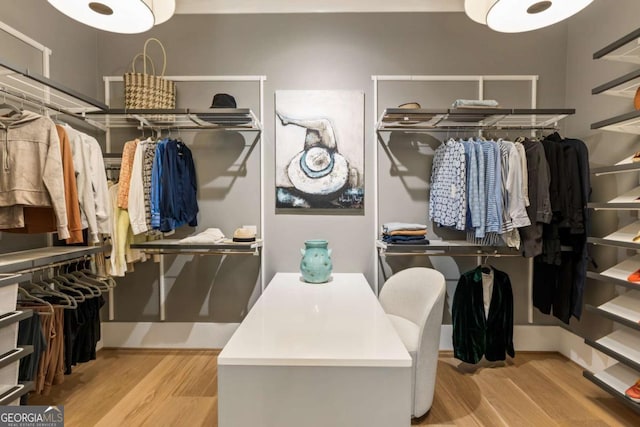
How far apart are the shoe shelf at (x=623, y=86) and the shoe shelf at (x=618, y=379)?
64.1 inches

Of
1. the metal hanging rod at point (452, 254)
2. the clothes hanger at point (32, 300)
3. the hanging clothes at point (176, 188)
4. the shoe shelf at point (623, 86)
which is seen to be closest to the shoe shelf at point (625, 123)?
the shoe shelf at point (623, 86)

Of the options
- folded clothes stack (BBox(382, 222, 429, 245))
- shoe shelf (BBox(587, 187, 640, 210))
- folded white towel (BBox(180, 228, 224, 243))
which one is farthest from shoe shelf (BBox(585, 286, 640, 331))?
folded white towel (BBox(180, 228, 224, 243))

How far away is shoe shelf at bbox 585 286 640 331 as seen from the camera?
1801 millimetres

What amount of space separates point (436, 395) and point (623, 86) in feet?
7.27

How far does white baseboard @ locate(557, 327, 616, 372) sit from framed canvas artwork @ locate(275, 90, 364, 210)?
80.0 inches

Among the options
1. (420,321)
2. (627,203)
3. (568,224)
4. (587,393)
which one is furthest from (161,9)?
(587,393)

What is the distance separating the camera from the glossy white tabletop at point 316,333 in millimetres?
1159

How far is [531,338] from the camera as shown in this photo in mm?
2824

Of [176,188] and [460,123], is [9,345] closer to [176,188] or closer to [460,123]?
[176,188]

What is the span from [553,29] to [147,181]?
11.5ft

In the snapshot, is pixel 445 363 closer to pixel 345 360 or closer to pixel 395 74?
pixel 345 360

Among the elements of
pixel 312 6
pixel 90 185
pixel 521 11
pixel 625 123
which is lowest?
pixel 90 185

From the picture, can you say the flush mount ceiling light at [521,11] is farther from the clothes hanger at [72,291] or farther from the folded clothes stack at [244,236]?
the clothes hanger at [72,291]

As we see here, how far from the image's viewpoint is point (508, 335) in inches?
99.2
